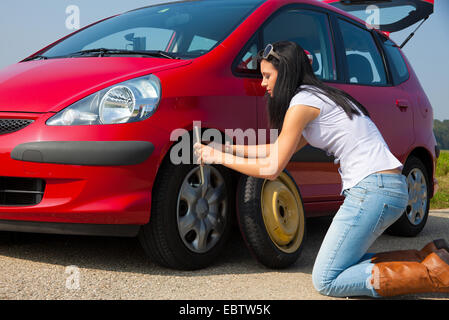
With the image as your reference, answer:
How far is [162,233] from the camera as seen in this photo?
3.29 metres

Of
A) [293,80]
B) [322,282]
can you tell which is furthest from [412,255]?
[293,80]

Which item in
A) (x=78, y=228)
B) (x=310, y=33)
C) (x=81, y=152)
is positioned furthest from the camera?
(x=310, y=33)

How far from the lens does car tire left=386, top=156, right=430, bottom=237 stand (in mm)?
5334

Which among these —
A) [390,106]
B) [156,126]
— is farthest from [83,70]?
[390,106]

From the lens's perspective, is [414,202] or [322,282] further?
[414,202]

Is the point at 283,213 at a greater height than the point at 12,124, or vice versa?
the point at 12,124

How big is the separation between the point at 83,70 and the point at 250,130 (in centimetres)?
103

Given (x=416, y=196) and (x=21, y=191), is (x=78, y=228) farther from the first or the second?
(x=416, y=196)

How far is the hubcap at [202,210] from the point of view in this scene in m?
3.40

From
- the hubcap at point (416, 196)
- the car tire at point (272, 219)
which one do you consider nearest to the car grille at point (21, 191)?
the car tire at point (272, 219)

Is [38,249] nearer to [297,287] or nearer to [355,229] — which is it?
[297,287]

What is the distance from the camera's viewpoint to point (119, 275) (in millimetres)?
3270

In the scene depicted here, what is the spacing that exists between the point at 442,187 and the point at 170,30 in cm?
980

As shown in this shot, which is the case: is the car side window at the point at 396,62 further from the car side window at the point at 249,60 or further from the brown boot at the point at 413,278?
the brown boot at the point at 413,278
